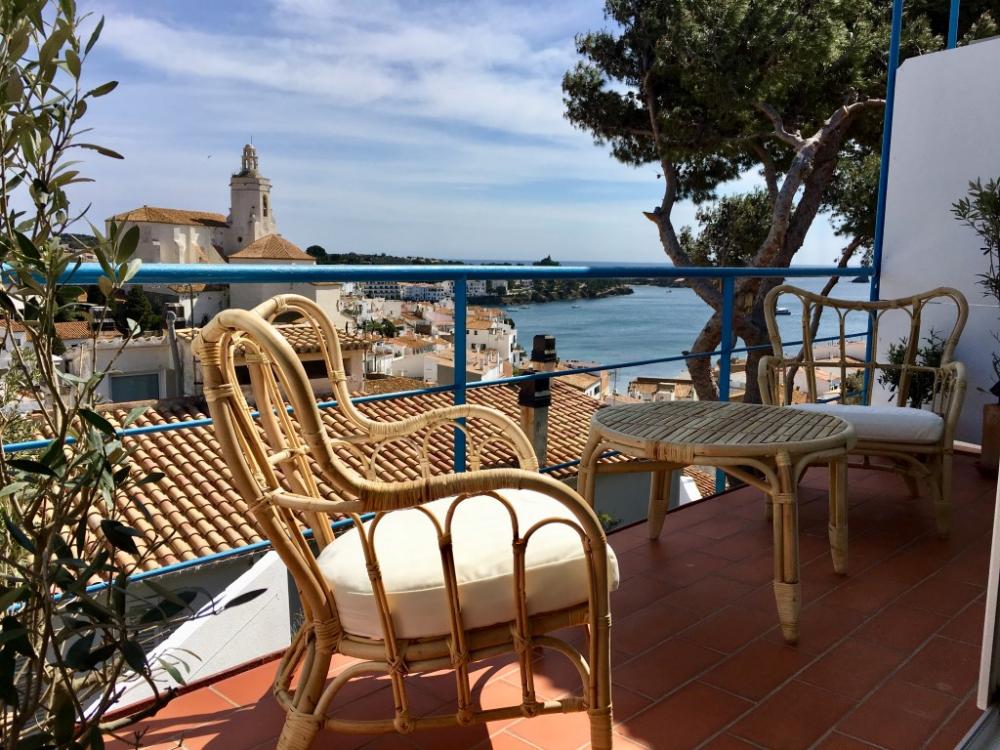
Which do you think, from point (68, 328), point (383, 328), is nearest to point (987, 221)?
point (68, 328)

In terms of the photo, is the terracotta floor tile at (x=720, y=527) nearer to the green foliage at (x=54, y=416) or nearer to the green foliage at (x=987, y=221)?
the green foliage at (x=987, y=221)

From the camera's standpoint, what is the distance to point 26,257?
3.10 feet

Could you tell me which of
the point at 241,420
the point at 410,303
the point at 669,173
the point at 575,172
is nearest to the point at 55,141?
the point at 241,420

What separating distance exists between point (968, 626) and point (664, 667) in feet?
2.82

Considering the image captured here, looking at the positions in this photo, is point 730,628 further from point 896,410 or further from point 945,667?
point 896,410

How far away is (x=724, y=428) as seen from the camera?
2.20 meters

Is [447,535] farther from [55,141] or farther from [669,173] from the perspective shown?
[669,173]

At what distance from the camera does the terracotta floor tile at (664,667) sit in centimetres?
182

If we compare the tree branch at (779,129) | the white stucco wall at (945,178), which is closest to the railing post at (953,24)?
the white stucco wall at (945,178)

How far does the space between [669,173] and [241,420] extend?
1200 cm

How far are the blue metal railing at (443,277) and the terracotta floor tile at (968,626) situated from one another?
1.08 m

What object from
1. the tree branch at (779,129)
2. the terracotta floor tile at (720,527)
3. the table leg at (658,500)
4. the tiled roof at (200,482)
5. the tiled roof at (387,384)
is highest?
the tree branch at (779,129)

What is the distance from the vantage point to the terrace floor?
1.63m

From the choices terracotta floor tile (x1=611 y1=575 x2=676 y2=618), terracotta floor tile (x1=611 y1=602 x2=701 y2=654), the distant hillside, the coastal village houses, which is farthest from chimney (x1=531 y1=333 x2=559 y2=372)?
terracotta floor tile (x1=611 y1=602 x2=701 y2=654)
